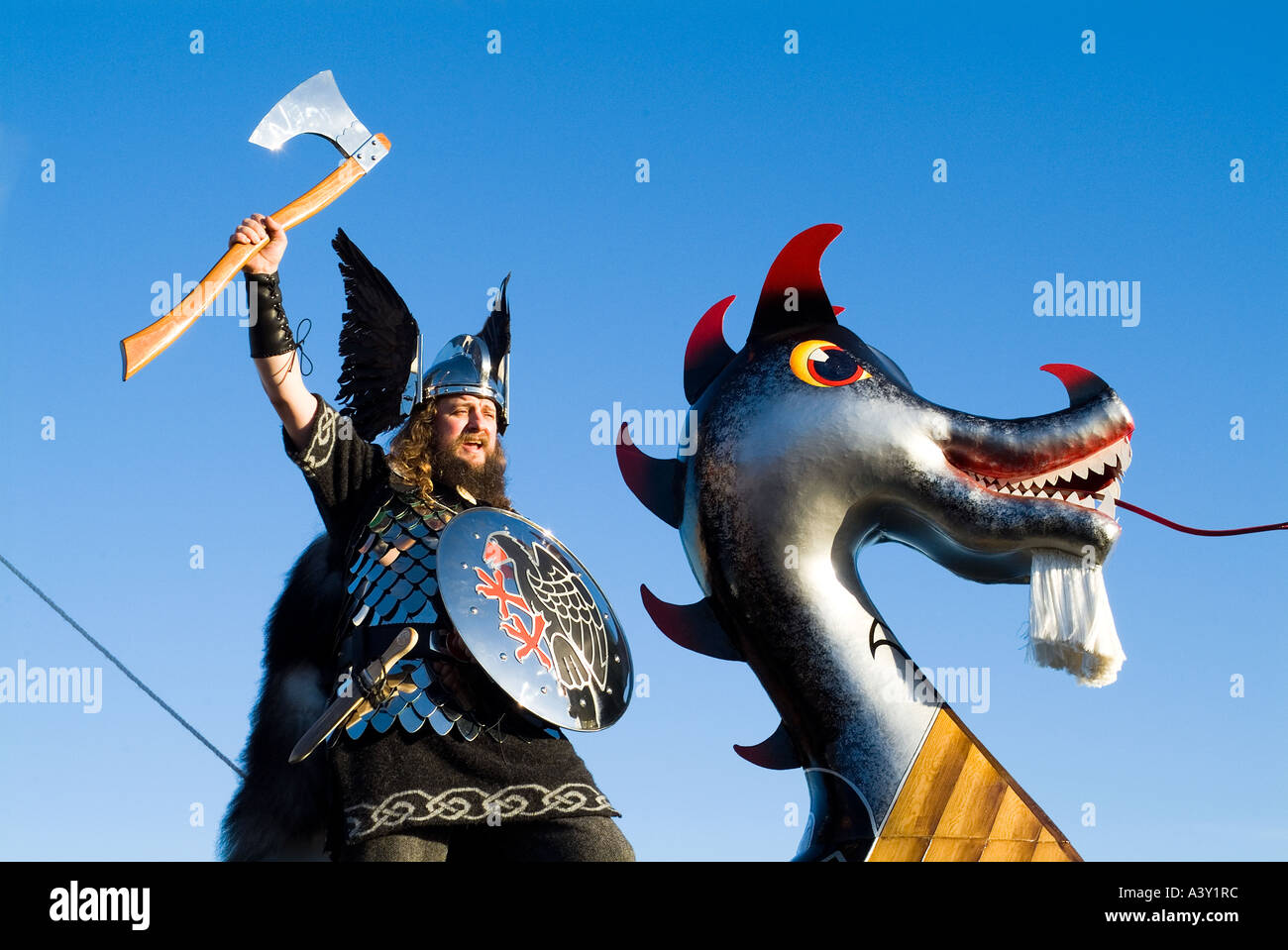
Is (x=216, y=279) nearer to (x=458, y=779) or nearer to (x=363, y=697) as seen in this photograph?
Answer: (x=363, y=697)

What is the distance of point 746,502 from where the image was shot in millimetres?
4688

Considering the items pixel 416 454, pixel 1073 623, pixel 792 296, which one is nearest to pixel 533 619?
pixel 416 454

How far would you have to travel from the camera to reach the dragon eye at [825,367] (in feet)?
15.7

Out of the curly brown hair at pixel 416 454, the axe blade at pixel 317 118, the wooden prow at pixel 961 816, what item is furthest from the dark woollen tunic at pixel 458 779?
the axe blade at pixel 317 118

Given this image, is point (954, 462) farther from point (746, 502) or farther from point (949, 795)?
point (949, 795)

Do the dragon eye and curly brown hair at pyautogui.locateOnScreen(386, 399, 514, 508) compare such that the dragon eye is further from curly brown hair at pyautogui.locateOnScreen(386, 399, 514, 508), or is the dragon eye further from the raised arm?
the raised arm

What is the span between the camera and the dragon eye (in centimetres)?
477

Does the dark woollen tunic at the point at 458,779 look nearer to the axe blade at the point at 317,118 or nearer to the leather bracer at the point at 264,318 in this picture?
the leather bracer at the point at 264,318

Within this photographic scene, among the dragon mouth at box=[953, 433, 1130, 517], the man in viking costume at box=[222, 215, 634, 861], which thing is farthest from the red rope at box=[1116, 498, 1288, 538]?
the man in viking costume at box=[222, 215, 634, 861]

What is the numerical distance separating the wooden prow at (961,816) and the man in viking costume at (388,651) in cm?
86

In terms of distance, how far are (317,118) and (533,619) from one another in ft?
5.96

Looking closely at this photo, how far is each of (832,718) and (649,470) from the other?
105 centimetres
